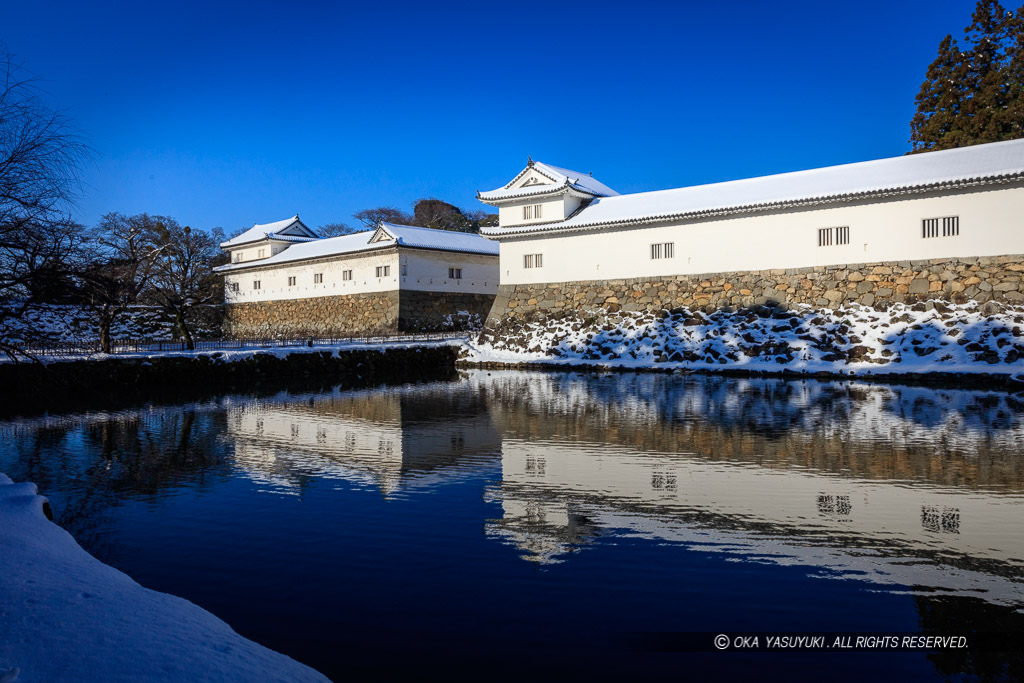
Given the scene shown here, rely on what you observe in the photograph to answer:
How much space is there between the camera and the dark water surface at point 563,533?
352cm

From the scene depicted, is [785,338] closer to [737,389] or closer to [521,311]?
[737,389]

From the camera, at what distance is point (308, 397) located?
1638 cm

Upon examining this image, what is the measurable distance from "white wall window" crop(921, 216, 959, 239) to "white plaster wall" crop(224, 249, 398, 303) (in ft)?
76.2

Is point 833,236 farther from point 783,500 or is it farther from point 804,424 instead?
point 783,500

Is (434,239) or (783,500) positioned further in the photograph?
(434,239)

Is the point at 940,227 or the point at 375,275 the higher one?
the point at 375,275

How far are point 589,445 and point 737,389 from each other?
832cm

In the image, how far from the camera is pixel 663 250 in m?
25.2

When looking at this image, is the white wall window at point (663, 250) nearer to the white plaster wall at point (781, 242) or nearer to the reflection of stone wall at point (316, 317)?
the white plaster wall at point (781, 242)

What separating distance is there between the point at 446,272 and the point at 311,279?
8.71 metres

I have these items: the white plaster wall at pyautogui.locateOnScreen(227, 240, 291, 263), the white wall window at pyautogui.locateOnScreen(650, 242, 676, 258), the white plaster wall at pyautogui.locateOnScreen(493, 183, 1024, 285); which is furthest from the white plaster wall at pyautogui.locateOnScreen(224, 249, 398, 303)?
the white wall window at pyautogui.locateOnScreen(650, 242, 676, 258)

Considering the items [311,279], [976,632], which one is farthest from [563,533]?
[311,279]

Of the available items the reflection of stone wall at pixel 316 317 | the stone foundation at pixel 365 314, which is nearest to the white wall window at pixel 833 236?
the stone foundation at pixel 365 314

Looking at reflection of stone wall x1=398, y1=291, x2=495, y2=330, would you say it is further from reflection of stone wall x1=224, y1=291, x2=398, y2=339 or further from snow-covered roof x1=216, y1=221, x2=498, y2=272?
snow-covered roof x1=216, y1=221, x2=498, y2=272
